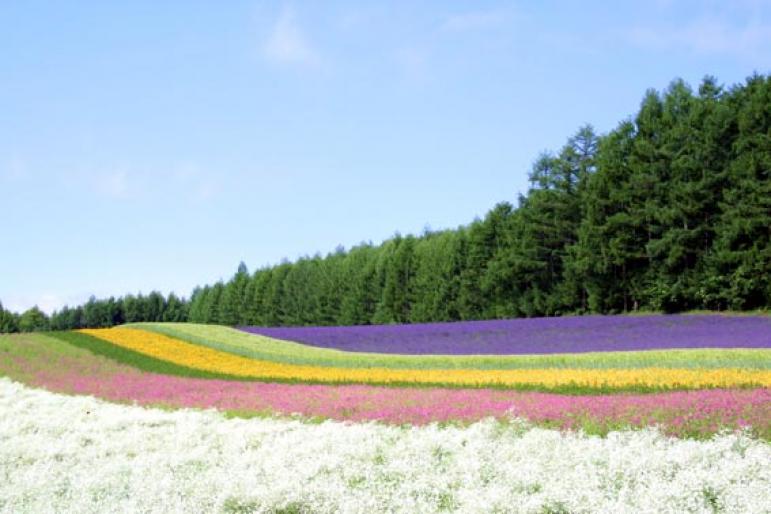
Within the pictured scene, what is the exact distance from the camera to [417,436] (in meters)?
11.6

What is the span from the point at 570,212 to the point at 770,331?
28.0 metres

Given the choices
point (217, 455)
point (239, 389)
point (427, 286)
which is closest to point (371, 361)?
point (239, 389)

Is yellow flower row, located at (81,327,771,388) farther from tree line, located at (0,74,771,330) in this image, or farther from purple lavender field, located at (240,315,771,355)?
tree line, located at (0,74,771,330)

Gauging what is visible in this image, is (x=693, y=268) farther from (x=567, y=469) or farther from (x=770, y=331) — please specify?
(x=567, y=469)

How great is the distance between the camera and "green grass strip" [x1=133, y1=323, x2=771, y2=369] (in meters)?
21.1

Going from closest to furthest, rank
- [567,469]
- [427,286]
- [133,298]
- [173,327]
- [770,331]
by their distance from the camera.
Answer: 1. [567,469]
2. [770,331]
3. [173,327]
4. [427,286]
5. [133,298]

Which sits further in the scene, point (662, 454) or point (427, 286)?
point (427, 286)

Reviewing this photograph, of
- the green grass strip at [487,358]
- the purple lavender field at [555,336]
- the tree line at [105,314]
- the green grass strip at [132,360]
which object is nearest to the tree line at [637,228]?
the purple lavender field at [555,336]

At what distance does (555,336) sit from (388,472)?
82.0ft

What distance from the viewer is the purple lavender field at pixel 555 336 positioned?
27.6m

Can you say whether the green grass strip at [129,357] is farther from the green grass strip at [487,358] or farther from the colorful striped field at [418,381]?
the green grass strip at [487,358]

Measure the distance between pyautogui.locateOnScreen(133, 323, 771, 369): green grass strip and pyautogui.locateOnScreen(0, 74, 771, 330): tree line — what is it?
66.3 ft

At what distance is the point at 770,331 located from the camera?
28.4 metres

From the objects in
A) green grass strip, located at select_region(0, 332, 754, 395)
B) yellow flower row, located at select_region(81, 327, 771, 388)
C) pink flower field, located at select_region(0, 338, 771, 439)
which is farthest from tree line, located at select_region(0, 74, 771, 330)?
pink flower field, located at select_region(0, 338, 771, 439)
